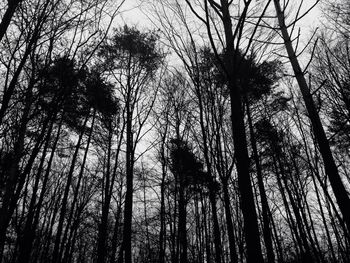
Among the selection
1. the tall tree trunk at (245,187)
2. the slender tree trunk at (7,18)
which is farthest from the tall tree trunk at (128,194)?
the slender tree trunk at (7,18)

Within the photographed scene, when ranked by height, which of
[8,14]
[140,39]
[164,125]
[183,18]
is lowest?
[8,14]

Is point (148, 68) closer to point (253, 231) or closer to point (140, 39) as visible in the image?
point (140, 39)

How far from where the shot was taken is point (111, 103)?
30.5ft

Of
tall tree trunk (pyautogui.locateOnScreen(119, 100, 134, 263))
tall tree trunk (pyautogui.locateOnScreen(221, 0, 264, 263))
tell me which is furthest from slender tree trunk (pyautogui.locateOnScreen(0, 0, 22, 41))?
tall tree trunk (pyautogui.locateOnScreen(119, 100, 134, 263))

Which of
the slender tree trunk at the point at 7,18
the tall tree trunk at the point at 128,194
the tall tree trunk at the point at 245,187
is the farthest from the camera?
the tall tree trunk at the point at 128,194

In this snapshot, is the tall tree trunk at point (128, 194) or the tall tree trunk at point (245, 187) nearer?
the tall tree trunk at point (245, 187)

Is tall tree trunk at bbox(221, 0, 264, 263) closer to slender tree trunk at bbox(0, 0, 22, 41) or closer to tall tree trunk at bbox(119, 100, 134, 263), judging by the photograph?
slender tree trunk at bbox(0, 0, 22, 41)

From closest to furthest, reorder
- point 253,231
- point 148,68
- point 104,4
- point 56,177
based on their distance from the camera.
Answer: point 253,231
point 104,4
point 148,68
point 56,177

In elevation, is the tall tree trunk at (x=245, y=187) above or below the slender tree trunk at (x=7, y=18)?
below

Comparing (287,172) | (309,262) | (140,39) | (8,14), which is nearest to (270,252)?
(309,262)

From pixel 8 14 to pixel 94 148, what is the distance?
9.39 m

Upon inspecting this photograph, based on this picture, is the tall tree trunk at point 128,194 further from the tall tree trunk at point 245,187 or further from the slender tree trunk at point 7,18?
the slender tree trunk at point 7,18

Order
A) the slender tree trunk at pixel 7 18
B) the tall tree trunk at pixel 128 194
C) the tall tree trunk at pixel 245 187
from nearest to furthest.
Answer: the tall tree trunk at pixel 245 187
the slender tree trunk at pixel 7 18
the tall tree trunk at pixel 128 194

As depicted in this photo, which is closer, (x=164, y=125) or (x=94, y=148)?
(x=94, y=148)
